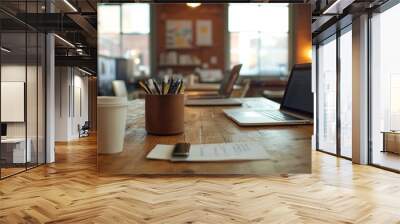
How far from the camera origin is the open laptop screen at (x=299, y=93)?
324 cm

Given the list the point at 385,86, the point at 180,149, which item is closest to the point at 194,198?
the point at 180,149

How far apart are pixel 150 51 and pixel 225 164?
44.1 inches

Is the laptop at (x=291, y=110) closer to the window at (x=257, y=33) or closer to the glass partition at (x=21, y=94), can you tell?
the window at (x=257, y=33)

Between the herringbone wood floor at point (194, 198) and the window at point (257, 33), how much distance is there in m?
0.99

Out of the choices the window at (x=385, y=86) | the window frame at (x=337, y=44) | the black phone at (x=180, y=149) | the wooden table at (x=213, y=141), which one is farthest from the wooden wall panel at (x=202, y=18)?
the window at (x=385, y=86)

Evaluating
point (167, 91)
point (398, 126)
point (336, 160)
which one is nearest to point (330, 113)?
point (336, 160)


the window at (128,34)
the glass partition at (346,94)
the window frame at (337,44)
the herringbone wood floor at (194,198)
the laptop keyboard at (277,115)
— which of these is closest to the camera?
the herringbone wood floor at (194,198)

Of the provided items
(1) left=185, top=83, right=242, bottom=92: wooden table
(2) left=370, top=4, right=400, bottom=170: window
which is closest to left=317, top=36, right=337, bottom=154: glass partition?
(2) left=370, top=4, right=400, bottom=170: window

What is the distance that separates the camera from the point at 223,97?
11.0ft

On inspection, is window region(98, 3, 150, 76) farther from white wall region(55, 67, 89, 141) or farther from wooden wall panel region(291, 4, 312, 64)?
wooden wall panel region(291, 4, 312, 64)

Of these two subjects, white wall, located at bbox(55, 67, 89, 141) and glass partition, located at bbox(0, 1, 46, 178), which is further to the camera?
glass partition, located at bbox(0, 1, 46, 178)

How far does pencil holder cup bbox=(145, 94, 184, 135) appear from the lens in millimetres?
3244

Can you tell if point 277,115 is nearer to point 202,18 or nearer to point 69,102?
point 202,18

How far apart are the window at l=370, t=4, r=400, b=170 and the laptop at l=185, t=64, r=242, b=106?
8.28ft
